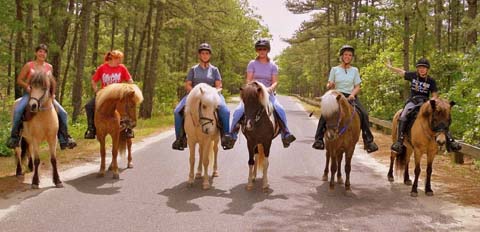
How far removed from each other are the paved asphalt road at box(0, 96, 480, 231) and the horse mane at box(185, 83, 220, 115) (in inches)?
57.1

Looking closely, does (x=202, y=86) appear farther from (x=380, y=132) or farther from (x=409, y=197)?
(x=380, y=132)

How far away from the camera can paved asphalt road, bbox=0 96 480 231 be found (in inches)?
225

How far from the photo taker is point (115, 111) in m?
9.02

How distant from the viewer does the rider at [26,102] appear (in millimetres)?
7953

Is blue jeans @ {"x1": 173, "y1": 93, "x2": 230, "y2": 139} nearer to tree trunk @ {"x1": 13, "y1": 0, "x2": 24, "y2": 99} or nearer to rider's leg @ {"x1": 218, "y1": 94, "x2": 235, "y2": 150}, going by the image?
rider's leg @ {"x1": 218, "y1": 94, "x2": 235, "y2": 150}

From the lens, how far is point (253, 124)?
7.43 m

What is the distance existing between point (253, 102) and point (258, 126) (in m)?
0.62

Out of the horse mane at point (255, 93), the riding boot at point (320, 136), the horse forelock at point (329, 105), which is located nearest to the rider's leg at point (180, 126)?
the horse mane at point (255, 93)

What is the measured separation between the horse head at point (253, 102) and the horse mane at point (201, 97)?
0.66 meters

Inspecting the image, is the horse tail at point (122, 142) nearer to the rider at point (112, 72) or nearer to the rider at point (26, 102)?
the rider at point (112, 72)

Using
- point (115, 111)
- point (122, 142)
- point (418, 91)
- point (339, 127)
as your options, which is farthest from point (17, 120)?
point (418, 91)

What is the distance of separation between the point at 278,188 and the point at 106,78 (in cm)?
449

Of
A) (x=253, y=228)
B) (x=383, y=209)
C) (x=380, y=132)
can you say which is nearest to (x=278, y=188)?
(x=383, y=209)

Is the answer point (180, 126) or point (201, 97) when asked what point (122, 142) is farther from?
point (201, 97)
